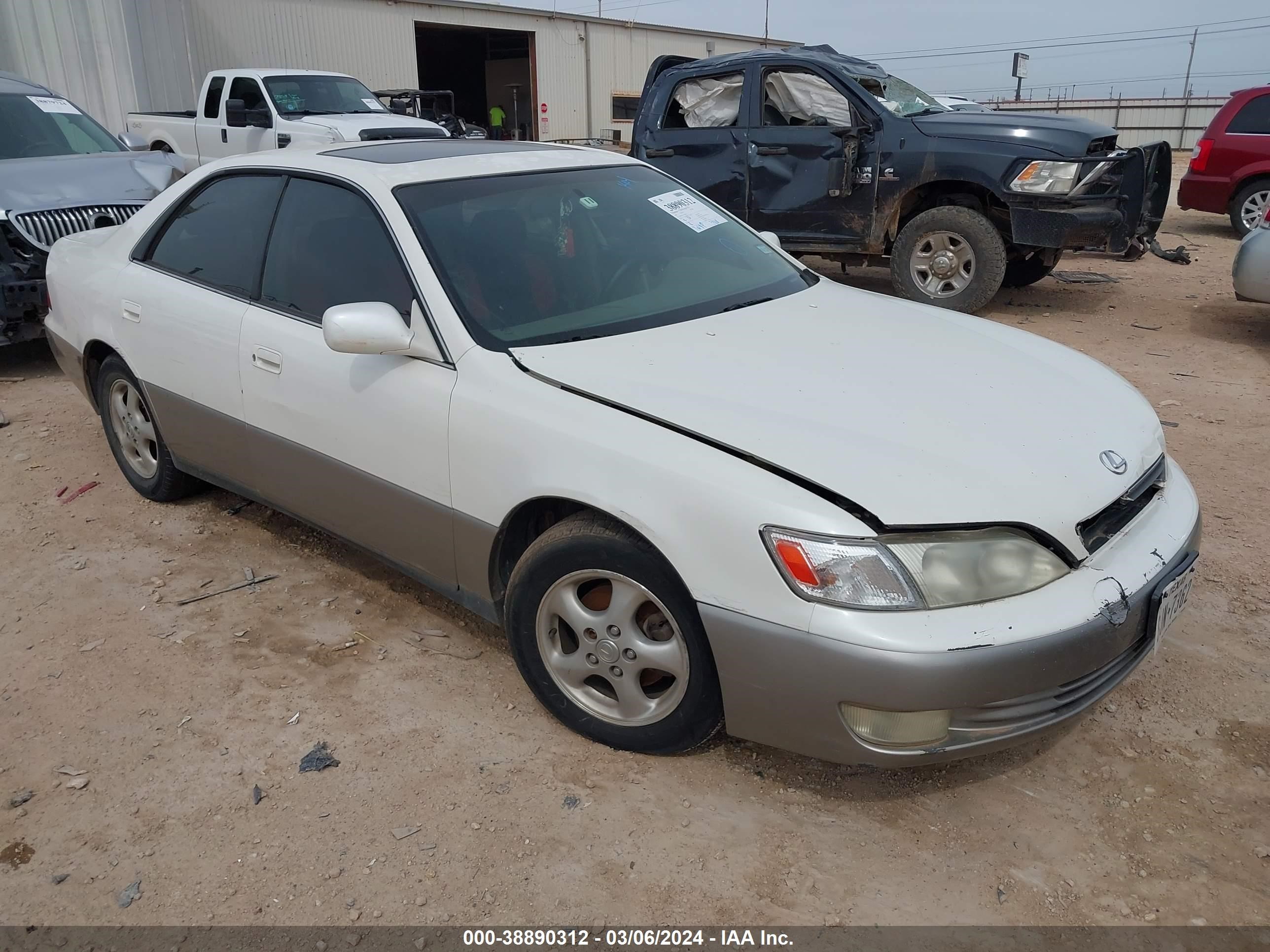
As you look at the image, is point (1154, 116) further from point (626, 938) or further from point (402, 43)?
point (626, 938)

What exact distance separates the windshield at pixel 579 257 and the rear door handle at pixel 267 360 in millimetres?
702

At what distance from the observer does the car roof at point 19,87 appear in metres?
7.71

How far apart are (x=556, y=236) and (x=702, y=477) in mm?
1296

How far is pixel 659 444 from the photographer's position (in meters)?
2.35

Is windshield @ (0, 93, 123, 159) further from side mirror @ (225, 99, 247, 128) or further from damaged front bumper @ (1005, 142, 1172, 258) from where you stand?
damaged front bumper @ (1005, 142, 1172, 258)

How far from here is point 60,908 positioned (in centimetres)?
223

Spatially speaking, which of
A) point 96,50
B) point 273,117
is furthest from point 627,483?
point 96,50

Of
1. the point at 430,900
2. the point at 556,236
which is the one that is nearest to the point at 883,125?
the point at 556,236

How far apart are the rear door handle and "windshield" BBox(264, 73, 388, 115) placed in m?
10.1

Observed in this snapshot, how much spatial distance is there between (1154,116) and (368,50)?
25.5m

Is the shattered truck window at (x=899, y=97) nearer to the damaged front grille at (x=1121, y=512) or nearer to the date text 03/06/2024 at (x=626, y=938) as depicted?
the damaged front grille at (x=1121, y=512)

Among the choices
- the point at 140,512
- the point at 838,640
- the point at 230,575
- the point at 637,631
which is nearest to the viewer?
the point at 838,640

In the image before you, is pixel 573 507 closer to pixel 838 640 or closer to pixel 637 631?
pixel 637 631

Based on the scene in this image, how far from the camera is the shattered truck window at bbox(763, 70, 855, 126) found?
25.5 feet
